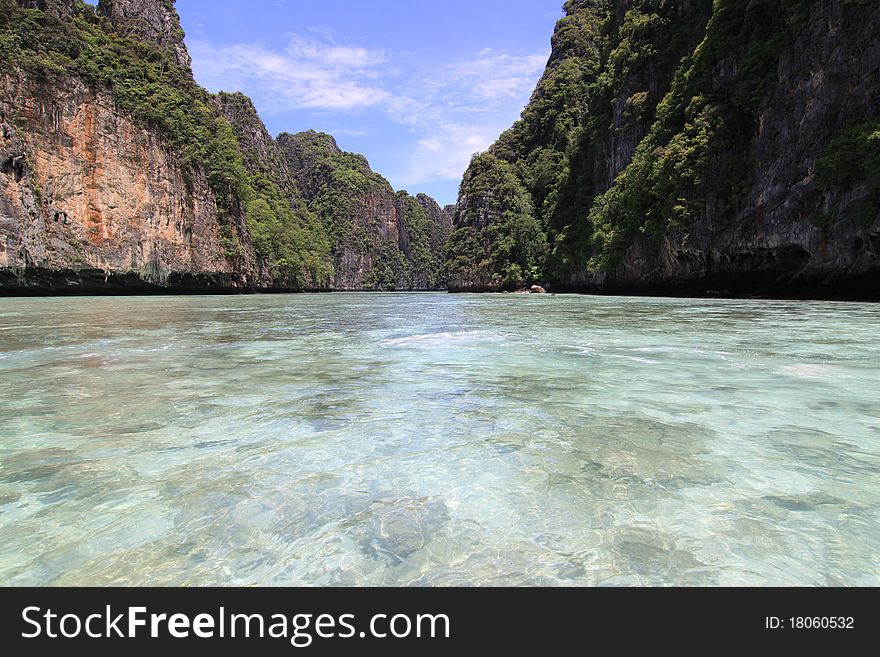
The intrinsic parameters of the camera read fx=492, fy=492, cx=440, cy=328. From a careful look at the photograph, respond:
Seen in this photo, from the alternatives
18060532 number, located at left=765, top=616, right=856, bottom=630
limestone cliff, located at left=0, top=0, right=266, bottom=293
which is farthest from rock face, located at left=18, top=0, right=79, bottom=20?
18060532 number, located at left=765, top=616, right=856, bottom=630

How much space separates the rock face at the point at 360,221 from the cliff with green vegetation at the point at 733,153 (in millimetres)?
83676

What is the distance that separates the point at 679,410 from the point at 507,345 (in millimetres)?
4497

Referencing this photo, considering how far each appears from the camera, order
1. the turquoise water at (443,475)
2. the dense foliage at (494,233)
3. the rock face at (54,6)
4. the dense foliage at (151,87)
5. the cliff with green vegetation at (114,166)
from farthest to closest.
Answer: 1. the dense foliage at (494,233)
2. the rock face at (54,6)
3. the dense foliage at (151,87)
4. the cliff with green vegetation at (114,166)
5. the turquoise water at (443,475)

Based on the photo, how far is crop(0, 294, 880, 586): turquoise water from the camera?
190 cm

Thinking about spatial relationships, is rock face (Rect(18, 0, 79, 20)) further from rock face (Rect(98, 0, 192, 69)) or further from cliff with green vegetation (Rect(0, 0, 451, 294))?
rock face (Rect(98, 0, 192, 69))

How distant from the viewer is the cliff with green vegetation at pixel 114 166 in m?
33.9

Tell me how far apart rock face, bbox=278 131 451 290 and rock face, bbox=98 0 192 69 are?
63418 mm

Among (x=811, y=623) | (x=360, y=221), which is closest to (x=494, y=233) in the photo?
(x=811, y=623)

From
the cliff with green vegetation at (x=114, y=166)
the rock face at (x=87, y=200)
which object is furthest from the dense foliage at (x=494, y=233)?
the rock face at (x=87, y=200)

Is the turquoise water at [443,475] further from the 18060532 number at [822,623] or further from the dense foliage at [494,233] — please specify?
the dense foliage at [494,233]

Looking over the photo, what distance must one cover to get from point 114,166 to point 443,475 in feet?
155

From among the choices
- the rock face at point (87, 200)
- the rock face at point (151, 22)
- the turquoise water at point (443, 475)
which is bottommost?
the turquoise water at point (443, 475)

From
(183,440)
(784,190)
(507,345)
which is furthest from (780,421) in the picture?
(784,190)

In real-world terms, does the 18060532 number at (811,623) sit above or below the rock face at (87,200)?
below
